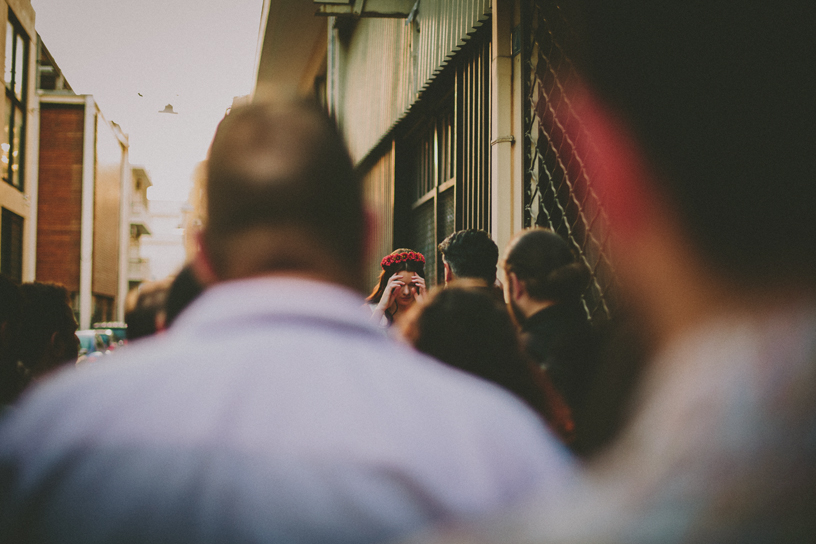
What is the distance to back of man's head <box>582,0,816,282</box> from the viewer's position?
2.07 m

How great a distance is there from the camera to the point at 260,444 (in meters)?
0.69

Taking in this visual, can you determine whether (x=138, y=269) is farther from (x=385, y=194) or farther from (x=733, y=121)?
(x=733, y=121)

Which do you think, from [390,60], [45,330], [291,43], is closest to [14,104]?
[291,43]

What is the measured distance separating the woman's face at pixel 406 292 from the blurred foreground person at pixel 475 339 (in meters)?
2.52

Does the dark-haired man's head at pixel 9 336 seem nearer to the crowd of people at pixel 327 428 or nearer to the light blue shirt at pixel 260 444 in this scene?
the crowd of people at pixel 327 428

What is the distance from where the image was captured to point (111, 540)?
0.67m

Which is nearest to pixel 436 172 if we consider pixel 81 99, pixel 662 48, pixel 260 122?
pixel 662 48

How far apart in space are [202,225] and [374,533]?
53 centimetres

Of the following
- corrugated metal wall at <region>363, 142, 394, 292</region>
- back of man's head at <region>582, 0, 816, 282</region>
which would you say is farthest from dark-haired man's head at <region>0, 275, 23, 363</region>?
corrugated metal wall at <region>363, 142, 394, 292</region>

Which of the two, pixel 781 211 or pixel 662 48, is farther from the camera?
pixel 662 48

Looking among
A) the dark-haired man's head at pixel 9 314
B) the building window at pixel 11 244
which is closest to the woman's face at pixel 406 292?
the dark-haired man's head at pixel 9 314

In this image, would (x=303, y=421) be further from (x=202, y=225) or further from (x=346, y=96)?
(x=346, y=96)

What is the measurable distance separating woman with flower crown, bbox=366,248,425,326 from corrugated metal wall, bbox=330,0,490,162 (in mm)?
1047

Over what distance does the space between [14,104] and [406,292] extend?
19.7 m
